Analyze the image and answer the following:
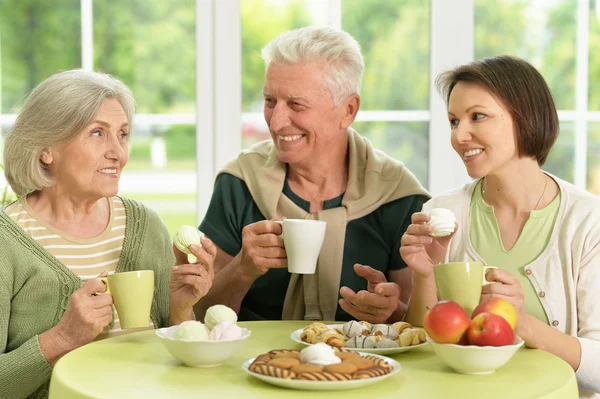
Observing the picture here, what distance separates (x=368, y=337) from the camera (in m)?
1.91

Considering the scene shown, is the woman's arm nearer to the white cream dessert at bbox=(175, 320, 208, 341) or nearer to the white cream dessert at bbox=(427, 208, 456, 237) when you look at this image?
the white cream dessert at bbox=(427, 208, 456, 237)

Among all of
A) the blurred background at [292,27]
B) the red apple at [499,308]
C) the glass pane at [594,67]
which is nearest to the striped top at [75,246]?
the red apple at [499,308]

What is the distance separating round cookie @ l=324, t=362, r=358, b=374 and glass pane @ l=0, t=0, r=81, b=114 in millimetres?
2464

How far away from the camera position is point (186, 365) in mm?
1785

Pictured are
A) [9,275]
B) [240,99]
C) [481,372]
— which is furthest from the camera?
[240,99]

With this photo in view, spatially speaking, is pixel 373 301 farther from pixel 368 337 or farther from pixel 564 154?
pixel 564 154

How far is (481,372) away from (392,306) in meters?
0.62

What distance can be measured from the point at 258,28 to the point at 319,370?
2342 mm

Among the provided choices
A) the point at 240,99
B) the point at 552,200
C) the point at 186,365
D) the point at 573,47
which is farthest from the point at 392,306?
the point at 573,47

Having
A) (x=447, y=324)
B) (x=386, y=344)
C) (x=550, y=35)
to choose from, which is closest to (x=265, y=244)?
(x=386, y=344)

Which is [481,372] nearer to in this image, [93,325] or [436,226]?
[436,226]

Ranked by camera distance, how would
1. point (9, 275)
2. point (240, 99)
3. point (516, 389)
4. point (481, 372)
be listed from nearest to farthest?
point (516, 389)
point (481, 372)
point (9, 275)
point (240, 99)

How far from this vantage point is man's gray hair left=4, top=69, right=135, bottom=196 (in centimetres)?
232

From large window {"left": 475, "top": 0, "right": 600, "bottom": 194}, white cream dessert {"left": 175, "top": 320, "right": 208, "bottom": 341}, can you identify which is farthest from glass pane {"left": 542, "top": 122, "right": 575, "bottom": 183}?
white cream dessert {"left": 175, "top": 320, "right": 208, "bottom": 341}
